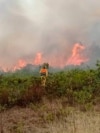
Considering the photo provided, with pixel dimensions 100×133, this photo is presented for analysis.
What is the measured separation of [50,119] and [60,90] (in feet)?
13.1

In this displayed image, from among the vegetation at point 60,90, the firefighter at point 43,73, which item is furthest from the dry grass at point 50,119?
the firefighter at point 43,73

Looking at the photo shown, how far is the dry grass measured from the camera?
421 inches

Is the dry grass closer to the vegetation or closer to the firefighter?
the vegetation

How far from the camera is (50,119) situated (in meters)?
11.9

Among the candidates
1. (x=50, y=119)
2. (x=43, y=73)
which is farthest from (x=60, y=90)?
(x=50, y=119)

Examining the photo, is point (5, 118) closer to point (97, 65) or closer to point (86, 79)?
point (86, 79)

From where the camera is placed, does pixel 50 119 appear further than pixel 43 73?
No

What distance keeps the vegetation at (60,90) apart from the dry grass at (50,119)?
669 mm

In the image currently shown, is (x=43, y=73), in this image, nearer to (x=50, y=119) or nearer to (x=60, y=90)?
(x=60, y=90)

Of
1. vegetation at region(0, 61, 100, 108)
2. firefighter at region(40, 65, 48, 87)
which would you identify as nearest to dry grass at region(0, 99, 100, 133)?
vegetation at region(0, 61, 100, 108)

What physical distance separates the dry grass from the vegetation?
67 centimetres

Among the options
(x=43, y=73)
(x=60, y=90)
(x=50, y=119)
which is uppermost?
(x=43, y=73)

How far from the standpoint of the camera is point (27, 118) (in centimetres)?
1236

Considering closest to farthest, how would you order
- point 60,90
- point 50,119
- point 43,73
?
1. point 50,119
2. point 60,90
3. point 43,73
